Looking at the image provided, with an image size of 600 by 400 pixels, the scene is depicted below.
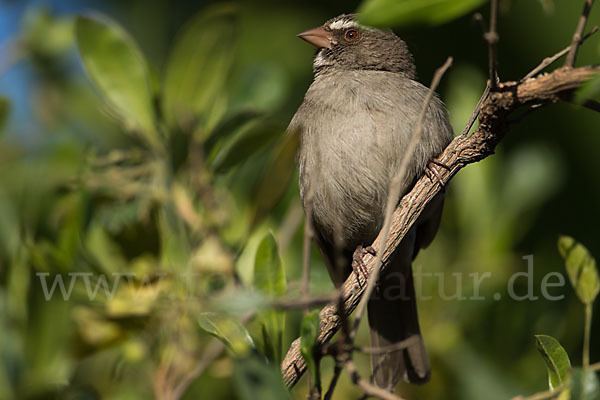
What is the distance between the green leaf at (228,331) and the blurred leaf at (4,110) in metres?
1.26

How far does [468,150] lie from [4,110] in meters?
1.68

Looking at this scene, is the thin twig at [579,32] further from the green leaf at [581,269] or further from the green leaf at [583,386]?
the green leaf at [583,386]

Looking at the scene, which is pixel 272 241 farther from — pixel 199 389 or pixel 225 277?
pixel 199 389

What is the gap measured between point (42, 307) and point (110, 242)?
31 centimetres

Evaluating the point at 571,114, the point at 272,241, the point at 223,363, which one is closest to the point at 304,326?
A: the point at 272,241

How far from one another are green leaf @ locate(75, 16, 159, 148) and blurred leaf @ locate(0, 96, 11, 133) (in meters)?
0.42

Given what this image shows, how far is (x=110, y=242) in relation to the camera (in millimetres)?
2396

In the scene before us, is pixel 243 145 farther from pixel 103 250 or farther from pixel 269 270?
pixel 103 250

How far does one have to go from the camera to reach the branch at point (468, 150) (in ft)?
5.88

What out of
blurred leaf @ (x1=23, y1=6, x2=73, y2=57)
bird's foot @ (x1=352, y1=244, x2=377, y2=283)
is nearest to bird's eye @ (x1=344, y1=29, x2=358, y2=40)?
bird's foot @ (x1=352, y1=244, x2=377, y2=283)

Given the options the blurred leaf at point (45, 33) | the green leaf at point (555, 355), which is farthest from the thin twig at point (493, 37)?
the blurred leaf at point (45, 33)

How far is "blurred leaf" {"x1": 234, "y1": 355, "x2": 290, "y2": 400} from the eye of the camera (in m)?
1.55

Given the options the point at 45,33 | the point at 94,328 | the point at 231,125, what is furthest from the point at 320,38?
the point at 94,328

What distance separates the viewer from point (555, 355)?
1.84 metres
